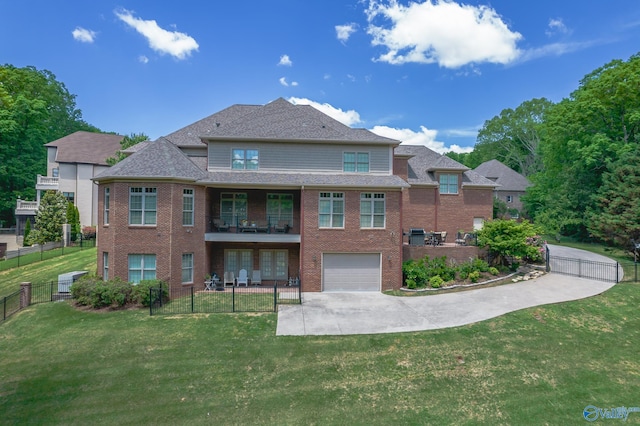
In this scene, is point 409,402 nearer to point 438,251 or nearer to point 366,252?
point 366,252

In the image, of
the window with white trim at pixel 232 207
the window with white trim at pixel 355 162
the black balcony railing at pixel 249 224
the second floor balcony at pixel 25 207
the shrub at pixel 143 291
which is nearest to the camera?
the shrub at pixel 143 291

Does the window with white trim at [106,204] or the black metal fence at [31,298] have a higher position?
the window with white trim at [106,204]

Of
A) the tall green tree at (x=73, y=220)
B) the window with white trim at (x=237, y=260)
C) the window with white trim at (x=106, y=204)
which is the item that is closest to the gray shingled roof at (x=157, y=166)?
the window with white trim at (x=106, y=204)

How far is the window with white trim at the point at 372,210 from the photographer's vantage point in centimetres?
1770

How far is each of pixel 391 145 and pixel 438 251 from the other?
7.08 metres

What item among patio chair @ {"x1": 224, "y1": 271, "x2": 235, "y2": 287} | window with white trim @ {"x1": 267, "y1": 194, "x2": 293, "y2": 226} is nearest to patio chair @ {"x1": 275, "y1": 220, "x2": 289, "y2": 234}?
window with white trim @ {"x1": 267, "y1": 194, "x2": 293, "y2": 226}

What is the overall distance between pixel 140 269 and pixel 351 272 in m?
11.1

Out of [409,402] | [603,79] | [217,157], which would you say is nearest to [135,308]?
[217,157]

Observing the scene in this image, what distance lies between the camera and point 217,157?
18.7m

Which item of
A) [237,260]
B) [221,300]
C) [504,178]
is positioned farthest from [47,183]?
[504,178]

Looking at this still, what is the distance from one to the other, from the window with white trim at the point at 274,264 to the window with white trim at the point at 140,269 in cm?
611

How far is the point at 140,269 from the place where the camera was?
15742 mm

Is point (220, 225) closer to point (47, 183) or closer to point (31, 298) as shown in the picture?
point (31, 298)

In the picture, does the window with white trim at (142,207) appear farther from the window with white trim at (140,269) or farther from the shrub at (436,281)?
the shrub at (436,281)
